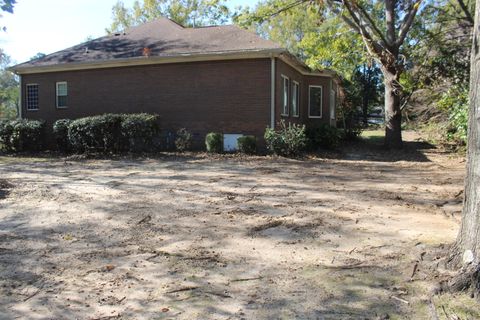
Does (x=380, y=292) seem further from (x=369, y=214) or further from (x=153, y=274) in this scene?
(x=369, y=214)

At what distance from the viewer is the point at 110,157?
1452 cm

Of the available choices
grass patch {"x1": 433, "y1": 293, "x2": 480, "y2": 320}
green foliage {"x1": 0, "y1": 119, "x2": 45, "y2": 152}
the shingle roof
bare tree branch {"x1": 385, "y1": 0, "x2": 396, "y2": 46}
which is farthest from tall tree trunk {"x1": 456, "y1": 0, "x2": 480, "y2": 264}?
green foliage {"x1": 0, "y1": 119, "x2": 45, "y2": 152}

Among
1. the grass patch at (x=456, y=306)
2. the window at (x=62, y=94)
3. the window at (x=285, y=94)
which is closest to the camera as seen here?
the grass patch at (x=456, y=306)

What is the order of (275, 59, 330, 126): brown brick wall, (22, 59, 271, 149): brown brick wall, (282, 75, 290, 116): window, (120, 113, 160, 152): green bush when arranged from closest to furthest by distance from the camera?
(120, 113, 160, 152): green bush → (22, 59, 271, 149): brown brick wall → (275, 59, 330, 126): brown brick wall → (282, 75, 290, 116): window

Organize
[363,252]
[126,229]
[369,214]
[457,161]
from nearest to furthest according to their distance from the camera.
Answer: [363,252], [126,229], [369,214], [457,161]

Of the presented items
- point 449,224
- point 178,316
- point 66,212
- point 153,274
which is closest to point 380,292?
point 178,316

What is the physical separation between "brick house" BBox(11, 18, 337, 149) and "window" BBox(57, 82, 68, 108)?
1.7 inches

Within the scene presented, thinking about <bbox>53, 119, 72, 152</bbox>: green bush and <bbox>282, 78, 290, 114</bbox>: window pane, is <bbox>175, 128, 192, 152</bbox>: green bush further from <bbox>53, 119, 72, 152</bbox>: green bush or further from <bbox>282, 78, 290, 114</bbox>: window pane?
<bbox>53, 119, 72, 152</bbox>: green bush

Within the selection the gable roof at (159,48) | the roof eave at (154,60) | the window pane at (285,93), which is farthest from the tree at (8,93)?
the window pane at (285,93)

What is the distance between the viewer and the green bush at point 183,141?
1595 centimetres

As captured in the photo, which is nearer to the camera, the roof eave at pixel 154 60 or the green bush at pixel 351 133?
the roof eave at pixel 154 60

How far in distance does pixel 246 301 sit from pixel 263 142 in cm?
1204

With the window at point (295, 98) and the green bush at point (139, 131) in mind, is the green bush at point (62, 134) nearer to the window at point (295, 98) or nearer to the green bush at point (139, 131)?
the green bush at point (139, 131)

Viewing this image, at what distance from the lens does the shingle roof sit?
15969 mm
